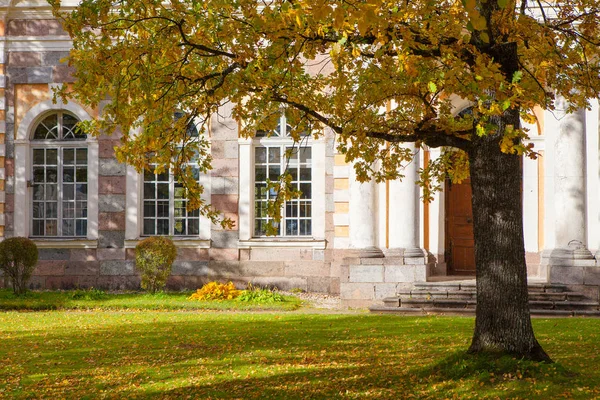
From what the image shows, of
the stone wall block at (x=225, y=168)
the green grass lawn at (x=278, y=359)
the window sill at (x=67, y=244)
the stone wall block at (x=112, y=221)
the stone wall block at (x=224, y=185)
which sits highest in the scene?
the stone wall block at (x=225, y=168)

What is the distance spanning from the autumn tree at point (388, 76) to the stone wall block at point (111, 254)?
349 inches

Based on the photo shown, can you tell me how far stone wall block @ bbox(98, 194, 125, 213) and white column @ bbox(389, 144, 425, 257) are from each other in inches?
214

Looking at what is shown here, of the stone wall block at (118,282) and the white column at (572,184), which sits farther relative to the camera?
the stone wall block at (118,282)

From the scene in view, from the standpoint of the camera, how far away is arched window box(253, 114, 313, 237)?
16.7 meters

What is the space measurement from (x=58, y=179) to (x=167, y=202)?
224 cm

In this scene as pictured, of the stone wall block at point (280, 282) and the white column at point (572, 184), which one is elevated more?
the white column at point (572, 184)

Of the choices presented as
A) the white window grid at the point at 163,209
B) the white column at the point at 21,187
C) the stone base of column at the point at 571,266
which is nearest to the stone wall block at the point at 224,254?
the white window grid at the point at 163,209

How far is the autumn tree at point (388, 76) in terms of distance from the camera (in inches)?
267

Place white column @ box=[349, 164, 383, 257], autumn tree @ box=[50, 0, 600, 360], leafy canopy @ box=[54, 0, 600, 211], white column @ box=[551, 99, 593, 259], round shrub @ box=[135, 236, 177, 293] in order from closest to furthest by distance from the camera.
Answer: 1. leafy canopy @ box=[54, 0, 600, 211]
2. autumn tree @ box=[50, 0, 600, 360]
3. white column @ box=[551, 99, 593, 259]
4. white column @ box=[349, 164, 383, 257]
5. round shrub @ box=[135, 236, 177, 293]

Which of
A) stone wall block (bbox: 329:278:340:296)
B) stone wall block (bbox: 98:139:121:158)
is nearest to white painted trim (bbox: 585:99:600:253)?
stone wall block (bbox: 329:278:340:296)

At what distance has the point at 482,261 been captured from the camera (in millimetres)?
7812

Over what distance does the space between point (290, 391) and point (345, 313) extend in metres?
6.39

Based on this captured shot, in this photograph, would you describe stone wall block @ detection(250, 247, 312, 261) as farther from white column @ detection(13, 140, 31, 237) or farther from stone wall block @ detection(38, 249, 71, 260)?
white column @ detection(13, 140, 31, 237)

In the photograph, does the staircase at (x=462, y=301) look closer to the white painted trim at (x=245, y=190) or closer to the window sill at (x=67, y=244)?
the white painted trim at (x=245, y=190)
